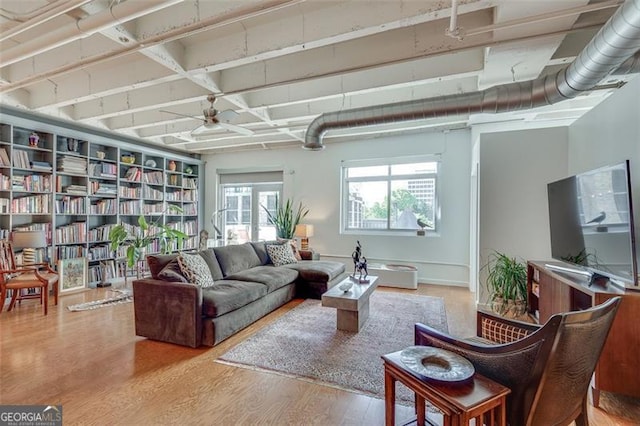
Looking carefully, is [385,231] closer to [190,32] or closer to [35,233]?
[190,32]

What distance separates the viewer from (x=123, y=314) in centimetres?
377

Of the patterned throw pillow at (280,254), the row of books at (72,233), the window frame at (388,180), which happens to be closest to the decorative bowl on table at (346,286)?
the patterned throw pillow at (280,254)

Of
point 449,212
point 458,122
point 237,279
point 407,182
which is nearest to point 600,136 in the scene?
point 458,122

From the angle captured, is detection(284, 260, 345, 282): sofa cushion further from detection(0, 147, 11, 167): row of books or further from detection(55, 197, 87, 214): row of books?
detection(0, 147, 11, 167): row of books

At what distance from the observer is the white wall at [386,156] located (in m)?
5.33

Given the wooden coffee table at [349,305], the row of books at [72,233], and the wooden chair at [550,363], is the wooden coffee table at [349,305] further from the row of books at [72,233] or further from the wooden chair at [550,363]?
the row of books at [72,233]

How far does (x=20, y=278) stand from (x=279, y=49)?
4.19 metres

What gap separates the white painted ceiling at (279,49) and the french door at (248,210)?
276 cm

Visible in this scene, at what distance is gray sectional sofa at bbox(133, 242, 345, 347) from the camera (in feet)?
9.36

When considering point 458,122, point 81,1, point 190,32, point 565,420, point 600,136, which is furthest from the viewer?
point 458,122

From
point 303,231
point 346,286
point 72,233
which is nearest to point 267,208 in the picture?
point 303,231

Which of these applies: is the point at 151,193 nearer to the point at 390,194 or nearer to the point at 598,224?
the point at 390,194

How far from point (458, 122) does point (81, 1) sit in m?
4.78

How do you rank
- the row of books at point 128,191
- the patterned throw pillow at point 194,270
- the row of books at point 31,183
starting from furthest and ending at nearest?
the row of books at point 128,191, the row of books at point 31,183, the patterned throw pillow at point 194,270
